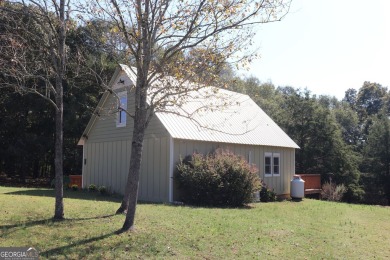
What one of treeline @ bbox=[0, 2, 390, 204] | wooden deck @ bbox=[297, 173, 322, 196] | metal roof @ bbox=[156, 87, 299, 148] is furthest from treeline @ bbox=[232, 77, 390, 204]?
metal roof @ bbox=[156, 87, 299, 148]

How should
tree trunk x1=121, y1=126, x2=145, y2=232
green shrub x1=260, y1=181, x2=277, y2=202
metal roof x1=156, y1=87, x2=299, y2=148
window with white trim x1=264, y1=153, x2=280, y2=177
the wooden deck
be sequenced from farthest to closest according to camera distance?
the wooden deck < window with white trim x1=264, y1=153, x2=280, y2=177 < green shrub x1=260, y1=181, x2=277, y2=202 < metal roof x1=156, y1=87, x2=299, y2=148 < tree trunk x1=121, y1=126, x2=145, y2=232

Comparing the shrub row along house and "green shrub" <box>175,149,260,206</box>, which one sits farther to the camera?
the shrub row along house

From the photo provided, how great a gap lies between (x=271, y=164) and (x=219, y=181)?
727cm

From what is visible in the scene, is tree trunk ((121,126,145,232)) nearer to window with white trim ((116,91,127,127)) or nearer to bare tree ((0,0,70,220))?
bare tree ((0,0,70,220))

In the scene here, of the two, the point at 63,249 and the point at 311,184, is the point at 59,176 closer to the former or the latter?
the point at 63,249

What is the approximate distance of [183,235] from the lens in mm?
8844

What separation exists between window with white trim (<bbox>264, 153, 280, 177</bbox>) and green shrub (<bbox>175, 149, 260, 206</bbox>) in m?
5.62

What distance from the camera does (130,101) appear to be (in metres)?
19.4

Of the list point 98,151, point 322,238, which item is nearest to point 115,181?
point 98,151

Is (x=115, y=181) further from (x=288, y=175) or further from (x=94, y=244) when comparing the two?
(x=94, y=244)

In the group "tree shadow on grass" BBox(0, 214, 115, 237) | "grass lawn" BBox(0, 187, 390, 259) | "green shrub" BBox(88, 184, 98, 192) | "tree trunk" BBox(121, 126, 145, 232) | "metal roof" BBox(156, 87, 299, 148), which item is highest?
"metal roof" BBox(156, 87, 299, 148)

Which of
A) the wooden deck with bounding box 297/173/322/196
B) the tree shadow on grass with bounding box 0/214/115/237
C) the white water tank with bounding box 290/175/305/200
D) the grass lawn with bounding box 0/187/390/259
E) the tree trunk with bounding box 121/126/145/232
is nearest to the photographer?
the grass lawn with bounding box 0/187/390/259

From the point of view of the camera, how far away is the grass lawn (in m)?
7.49

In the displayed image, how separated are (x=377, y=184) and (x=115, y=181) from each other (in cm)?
2554
